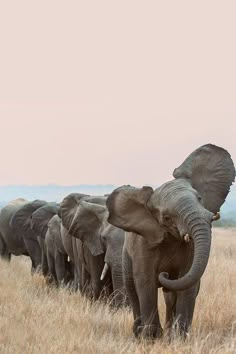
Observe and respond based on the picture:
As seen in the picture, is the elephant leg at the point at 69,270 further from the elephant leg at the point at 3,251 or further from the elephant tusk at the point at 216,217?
the elephant tusk at the point at 216,217

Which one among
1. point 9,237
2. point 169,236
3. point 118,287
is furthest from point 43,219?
point 169,236

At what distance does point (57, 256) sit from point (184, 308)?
8841 millimetres

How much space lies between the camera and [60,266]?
1559 cm

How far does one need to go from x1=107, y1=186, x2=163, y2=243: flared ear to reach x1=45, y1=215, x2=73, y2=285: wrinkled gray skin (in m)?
7.89

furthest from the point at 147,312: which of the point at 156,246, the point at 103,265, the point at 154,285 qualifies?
the point at 103,265

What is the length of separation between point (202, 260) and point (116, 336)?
2.45 m

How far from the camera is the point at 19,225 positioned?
20.0 meters

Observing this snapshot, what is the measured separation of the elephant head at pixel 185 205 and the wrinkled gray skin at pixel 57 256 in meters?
7.94

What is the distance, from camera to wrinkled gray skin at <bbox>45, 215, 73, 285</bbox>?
50.9 feet

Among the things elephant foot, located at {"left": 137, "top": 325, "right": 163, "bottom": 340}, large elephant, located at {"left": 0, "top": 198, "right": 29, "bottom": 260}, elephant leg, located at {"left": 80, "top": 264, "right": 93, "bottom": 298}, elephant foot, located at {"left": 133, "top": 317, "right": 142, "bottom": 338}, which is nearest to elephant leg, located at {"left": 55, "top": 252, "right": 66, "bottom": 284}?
elephant leg, located at {"left": 80, "top": 264, "right": 93, "bottom": 298}

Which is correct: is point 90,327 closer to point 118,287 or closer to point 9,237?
point 118,287

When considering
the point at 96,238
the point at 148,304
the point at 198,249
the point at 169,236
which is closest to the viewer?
the point at 198,249

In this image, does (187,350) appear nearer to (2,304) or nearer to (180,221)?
(180,221)

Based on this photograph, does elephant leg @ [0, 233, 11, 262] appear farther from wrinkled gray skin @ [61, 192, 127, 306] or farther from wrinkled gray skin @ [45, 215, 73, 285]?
wrinkled gray skin @ [61, 192, 127, 306]
